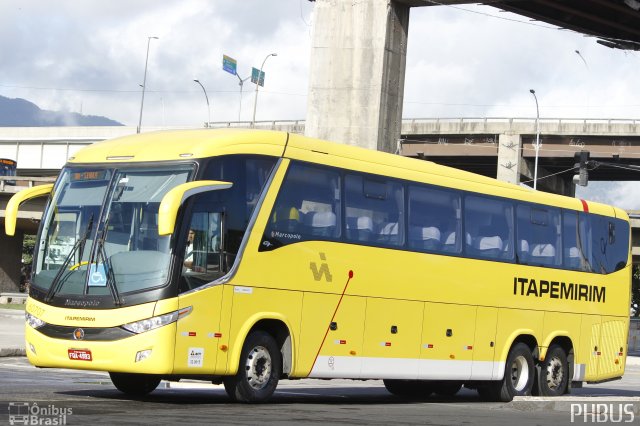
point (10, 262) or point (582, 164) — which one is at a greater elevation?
point (582, 164)

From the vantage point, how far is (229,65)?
9719 centimetres

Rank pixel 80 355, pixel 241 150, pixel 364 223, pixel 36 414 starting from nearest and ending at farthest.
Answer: pixel 36 414
pixel 80 355
pixel 241 150
pixel 364 223

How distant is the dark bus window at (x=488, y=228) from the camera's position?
19.2 meters

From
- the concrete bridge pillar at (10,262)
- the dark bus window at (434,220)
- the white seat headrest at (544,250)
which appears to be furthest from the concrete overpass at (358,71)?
the concrete bridge pillar at (10,262)

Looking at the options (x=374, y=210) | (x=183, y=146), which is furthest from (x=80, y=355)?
(x=374, y=210)

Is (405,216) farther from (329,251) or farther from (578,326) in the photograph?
(578,326)

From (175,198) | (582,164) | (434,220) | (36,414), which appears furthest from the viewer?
(582,164)

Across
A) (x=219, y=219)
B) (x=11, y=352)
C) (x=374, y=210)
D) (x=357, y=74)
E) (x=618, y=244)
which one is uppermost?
(x=357, y=74)

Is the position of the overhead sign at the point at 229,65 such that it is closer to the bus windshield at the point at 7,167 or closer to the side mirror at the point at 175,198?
the bus windshield at the point at 7,167

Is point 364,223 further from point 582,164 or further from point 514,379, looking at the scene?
point 582,164

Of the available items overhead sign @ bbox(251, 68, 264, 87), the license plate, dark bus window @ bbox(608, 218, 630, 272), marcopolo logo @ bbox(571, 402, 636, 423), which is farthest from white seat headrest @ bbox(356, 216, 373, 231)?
overhead sign @ bbox(251, 68, 264, 87)

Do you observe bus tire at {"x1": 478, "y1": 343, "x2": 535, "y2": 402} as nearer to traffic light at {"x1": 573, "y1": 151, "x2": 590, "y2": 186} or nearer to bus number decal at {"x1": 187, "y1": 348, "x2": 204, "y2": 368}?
bus number decal at {"x1": 187, "y1": 348, "x2": 204, "y2": 368}

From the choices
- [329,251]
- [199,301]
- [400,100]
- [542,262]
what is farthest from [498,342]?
[400,100]

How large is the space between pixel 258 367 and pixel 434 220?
4326 millimetres
